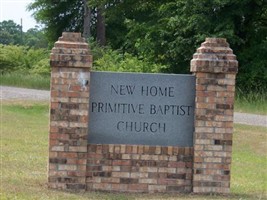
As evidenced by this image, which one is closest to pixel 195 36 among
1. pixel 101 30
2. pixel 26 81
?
pixel 26 81

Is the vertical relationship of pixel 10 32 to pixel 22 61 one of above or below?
above

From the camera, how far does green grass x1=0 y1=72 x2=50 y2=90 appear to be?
98.5ft

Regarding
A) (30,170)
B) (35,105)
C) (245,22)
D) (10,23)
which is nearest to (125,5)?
(245,22)

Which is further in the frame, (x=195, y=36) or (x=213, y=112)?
(x=195, y=36)

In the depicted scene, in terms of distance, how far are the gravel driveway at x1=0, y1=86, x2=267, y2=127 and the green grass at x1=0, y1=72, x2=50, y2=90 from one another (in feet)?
4.07

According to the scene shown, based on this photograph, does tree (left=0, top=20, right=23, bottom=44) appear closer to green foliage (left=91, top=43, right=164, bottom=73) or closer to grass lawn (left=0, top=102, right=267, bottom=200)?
green foliage (left=91, top=43, right=164, bottom=73)

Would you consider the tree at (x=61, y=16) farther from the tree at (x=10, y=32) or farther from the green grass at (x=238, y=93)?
the tree at (x=10, y=32)

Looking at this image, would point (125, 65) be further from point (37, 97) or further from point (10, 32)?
point (10, 32)

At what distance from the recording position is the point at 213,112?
27.0 feet

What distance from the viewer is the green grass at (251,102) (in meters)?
21.5

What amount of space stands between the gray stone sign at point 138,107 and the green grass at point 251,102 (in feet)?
43.1

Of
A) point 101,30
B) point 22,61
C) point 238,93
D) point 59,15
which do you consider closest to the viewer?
point 238,93

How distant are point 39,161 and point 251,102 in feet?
42.4

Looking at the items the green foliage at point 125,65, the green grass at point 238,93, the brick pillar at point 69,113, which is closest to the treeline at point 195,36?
the green foliage at point 125,65
